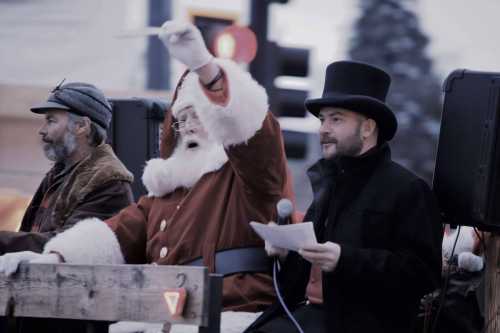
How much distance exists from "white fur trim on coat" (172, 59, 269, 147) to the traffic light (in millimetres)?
4534

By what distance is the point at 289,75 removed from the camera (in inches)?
384

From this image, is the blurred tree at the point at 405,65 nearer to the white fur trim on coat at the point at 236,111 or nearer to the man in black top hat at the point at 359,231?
the man in black top hat at the point at 359,231

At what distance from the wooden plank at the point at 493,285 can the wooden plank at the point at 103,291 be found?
156 centimetres

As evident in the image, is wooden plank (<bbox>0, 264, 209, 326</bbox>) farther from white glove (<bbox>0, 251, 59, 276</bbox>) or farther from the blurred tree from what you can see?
the blurred tree

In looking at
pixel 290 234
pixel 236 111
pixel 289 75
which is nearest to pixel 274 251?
pixel 290 234

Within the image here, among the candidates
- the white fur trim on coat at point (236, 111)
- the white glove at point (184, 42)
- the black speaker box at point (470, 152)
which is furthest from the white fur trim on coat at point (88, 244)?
the black speaker box at point (470, 152)

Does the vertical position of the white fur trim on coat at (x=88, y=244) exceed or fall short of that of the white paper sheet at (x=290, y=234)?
it falls short

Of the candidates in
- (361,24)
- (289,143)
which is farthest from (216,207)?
(361,24)

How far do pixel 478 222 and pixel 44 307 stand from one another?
1.96 meters

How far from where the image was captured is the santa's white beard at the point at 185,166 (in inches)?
199

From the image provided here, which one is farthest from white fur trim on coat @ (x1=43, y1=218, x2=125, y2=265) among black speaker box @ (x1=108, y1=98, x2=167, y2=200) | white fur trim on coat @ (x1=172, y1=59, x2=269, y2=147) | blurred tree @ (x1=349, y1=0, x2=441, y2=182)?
blurred tree @ (x1=349, y1=0, x2=441, y2=182)

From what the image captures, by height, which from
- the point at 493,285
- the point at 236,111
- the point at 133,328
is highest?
the point at 236,111

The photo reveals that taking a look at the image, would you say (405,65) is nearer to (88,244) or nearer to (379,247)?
(88,244)

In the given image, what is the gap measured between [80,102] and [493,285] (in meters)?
2.59
